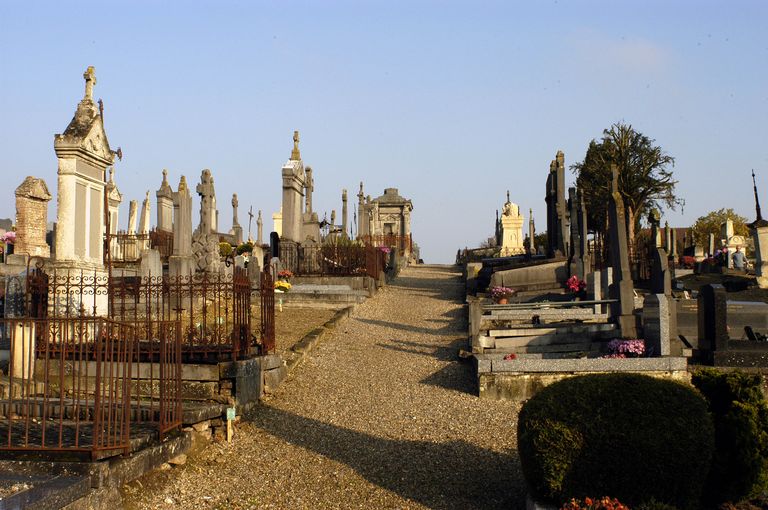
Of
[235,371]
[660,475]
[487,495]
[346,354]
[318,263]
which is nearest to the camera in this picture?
[660,475]

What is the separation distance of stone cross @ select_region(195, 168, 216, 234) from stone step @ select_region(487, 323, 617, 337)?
11714 mm

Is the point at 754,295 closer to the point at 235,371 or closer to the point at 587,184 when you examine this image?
the point at 235,371

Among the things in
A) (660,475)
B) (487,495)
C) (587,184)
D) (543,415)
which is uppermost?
(587,184)

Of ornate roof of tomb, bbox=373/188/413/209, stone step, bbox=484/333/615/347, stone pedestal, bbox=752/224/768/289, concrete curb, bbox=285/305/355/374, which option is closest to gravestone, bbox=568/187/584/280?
stone pedestal, bbox=752/224/768/289

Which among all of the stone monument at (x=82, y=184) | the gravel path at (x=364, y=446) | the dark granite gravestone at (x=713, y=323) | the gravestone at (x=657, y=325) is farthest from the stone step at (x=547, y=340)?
the stone monument at (x=82, y=184)

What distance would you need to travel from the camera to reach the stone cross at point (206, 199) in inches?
906

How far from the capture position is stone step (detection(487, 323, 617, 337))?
1331 cm

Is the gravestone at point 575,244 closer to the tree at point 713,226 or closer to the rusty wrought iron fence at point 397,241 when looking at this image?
the rusty wrought iron fence at point 397,241

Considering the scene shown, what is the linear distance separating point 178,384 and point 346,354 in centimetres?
555

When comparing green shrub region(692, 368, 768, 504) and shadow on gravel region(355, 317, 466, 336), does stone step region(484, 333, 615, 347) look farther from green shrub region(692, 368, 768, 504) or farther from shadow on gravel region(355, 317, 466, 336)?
green shrub region(692, 368, 768, 504)

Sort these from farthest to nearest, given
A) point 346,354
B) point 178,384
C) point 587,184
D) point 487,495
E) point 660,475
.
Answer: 1. point 587,184
2. point 346,354
3. point 178,384
4. point 487,495
5. point 660,475

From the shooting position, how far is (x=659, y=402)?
607 cm

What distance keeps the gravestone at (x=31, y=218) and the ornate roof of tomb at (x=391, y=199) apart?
29.0m

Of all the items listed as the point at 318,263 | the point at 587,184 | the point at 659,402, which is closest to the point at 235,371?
the point at 659,402
